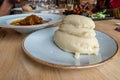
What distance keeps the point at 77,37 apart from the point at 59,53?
6cm

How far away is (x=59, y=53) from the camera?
1.40 feet

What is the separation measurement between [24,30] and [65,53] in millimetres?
223

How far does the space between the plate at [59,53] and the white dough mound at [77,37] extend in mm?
15

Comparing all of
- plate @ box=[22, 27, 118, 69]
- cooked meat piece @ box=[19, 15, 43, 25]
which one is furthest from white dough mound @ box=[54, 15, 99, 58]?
cooked meat piece @ box=[19, 15, 43, 25]

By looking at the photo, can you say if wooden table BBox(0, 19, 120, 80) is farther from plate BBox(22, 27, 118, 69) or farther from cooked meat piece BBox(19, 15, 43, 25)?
cooked meat piece BBox(19, 15, 43, 25)

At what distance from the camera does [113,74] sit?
37cm

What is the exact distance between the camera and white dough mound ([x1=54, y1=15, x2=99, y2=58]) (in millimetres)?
415

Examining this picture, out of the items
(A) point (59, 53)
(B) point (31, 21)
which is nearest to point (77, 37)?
(A) point (59, 53)

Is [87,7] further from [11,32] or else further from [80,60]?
[80,60]

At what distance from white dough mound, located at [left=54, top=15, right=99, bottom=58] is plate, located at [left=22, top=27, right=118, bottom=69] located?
0.6 inches

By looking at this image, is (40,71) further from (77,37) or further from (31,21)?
(31,21)

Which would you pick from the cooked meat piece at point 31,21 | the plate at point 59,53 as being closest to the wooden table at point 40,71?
the plate at point 59,53

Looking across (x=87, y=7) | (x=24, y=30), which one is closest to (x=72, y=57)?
(x=24, y=30)

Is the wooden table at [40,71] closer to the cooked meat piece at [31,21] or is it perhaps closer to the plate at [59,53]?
the plate at [59,53]
